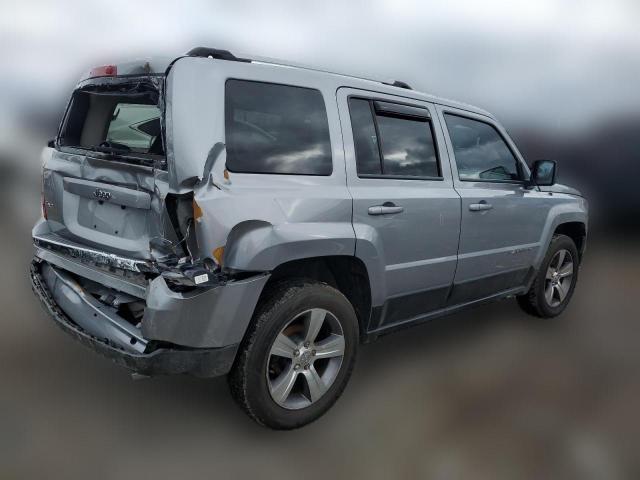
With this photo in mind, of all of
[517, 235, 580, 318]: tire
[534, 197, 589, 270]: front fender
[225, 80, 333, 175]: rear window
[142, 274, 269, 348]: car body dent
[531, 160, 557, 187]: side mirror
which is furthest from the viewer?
[517, 235, 580, 318]: tire

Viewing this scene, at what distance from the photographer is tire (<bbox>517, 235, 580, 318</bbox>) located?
491cm

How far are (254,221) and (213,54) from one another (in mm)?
903

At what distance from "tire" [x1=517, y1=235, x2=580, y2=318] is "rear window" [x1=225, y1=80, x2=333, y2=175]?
288cm

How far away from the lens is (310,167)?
2.92 meters

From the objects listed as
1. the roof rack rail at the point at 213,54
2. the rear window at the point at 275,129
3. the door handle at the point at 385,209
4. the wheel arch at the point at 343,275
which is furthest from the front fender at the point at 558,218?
the roof rack rail at the point at 213,54

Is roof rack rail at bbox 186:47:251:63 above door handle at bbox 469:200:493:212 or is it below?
above

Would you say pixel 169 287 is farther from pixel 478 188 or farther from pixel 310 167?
pixel 478 188

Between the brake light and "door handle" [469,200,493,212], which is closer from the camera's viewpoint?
the brake light

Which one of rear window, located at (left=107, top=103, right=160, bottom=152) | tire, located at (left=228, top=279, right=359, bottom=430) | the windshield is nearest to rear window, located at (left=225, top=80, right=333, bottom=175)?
the windshield

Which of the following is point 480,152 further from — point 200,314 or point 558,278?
point 200,314

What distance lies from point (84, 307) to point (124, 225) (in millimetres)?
537

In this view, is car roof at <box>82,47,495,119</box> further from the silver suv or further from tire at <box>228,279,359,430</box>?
tire at <box>228,279,359,430</box>

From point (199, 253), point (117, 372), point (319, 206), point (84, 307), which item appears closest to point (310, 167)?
point (319, 206)

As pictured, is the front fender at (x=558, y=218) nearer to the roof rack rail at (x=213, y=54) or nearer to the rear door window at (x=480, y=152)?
the rear door window at (x=480, y=152)
